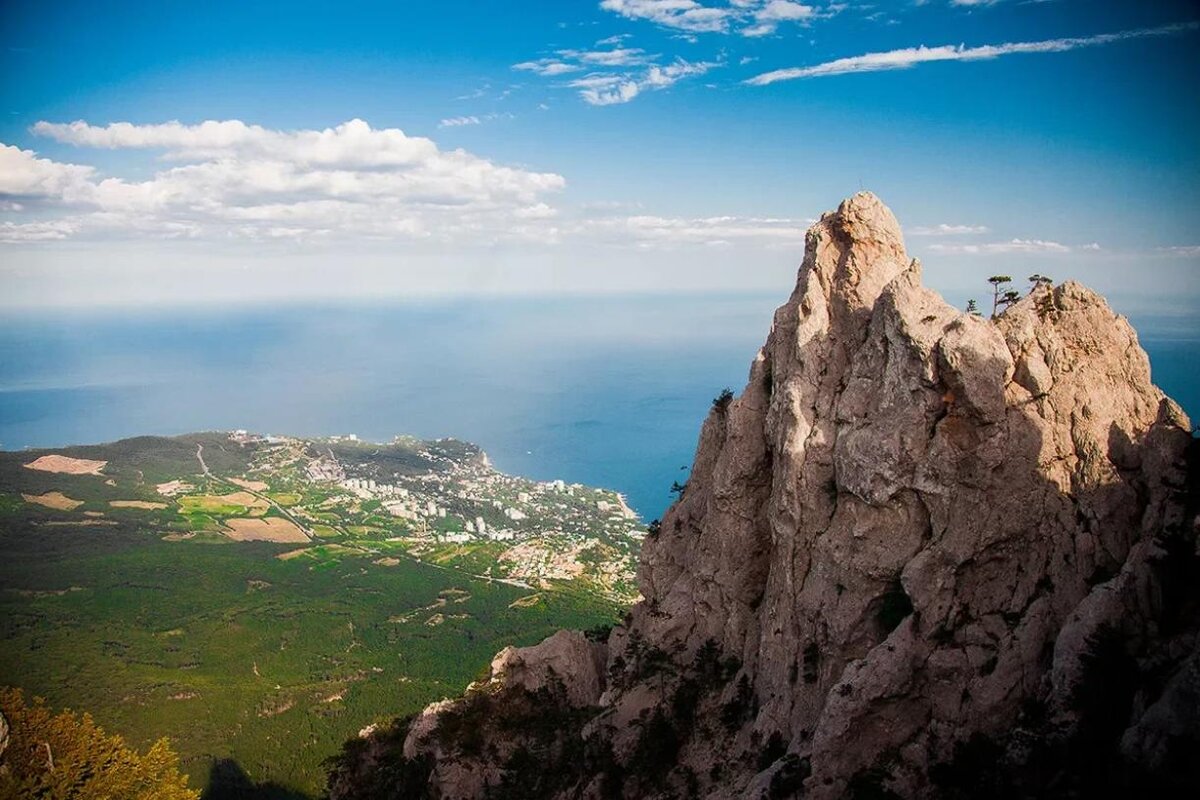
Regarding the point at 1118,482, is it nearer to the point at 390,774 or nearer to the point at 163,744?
the point at 390,774

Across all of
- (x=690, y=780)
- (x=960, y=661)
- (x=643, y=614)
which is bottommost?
(x=690, y=780)

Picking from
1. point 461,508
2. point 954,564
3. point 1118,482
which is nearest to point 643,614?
point 954,564

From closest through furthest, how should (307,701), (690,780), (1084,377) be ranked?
(1084,377) → (690,780) → (307,701)

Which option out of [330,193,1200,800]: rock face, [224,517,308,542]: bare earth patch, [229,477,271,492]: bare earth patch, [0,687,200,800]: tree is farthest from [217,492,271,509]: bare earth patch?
[330,193,1200,800]: rock face

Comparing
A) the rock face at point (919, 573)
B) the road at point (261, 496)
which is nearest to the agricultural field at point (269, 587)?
the road at point (261, 496)

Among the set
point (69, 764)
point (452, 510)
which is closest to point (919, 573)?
point (69, 764)

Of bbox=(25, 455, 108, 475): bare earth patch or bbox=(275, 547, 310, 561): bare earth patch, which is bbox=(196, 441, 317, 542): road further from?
bbox=(25, 455, 108, 475): bare earth patch

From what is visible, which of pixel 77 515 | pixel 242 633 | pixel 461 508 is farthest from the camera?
pixel 461 508
